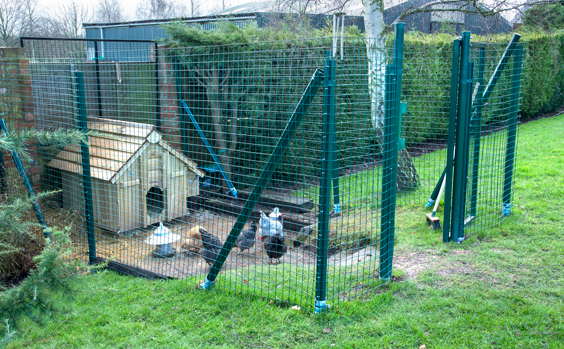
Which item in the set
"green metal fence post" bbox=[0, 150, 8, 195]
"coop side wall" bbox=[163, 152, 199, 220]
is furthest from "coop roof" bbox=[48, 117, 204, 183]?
"green metal fence post" bbox=[0, 150, 8, 195]

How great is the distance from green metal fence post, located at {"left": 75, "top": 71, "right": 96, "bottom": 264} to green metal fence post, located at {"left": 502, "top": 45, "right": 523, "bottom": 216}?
4.78 metres

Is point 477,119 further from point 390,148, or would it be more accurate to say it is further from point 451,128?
point 390,148

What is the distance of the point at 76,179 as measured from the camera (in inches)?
240

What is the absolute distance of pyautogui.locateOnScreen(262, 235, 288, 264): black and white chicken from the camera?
4.60 meters

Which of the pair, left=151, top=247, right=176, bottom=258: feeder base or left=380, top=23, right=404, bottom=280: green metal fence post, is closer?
left=380, top=23, right=404, bottom=280: green metal fence post

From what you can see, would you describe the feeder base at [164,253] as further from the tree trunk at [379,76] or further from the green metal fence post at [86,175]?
the tree trunk at [379,76]

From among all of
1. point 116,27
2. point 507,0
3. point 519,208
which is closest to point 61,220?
point 519,208

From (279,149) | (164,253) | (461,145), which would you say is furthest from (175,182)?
(461,145)

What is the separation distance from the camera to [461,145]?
4340 mm

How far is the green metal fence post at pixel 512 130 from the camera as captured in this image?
16.0 feet

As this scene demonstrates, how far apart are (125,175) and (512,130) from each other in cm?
487

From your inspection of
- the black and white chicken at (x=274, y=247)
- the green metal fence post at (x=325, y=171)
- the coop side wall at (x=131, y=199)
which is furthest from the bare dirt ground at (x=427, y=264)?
the coop side wall at (x=131, y=199)

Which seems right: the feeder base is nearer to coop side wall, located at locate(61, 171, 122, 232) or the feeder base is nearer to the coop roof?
coop side wall, located at locate(61, 171, 122, 232)

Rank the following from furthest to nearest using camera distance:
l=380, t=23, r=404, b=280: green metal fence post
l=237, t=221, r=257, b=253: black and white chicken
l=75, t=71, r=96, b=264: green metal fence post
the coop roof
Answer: the coop roof
l=237, t=221, r=257, b=253: black and white chicken
l=75, t=71, r=96, b=264: green metal fence post
l=380, t=23, r=404, b=280: green metal fence post
